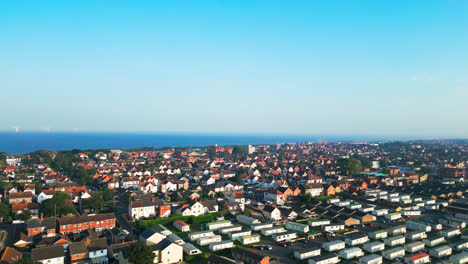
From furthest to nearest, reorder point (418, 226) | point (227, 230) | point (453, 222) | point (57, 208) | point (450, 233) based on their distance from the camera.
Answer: point (57, 208) < point (453, 222) < point (418, 226) < point (227, 230) < point (450, 233)

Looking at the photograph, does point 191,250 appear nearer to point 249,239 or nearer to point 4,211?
point 249,239

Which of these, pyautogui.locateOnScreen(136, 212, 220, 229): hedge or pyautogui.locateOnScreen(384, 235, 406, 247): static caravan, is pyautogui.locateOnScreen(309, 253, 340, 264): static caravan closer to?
pyautogui.locateOnScreen(384, 235, 406, 247): static caravan

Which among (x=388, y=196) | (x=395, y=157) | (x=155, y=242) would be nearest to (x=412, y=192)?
(x=388, y=196)

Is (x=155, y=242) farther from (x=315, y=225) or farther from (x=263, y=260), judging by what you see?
(x=315, y=225)

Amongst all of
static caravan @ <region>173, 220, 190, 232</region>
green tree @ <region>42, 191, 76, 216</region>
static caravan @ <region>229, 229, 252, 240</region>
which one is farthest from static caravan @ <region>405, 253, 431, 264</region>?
green tree @ <region>42, 191, 76, 216</region>

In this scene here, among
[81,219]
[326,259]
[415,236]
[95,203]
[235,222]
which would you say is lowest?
[235,222]

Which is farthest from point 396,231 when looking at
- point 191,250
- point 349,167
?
point 349,167
